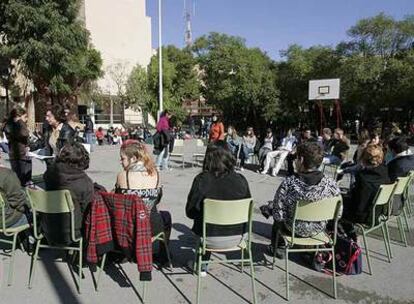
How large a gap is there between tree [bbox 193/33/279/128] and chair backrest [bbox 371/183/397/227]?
27306 mm

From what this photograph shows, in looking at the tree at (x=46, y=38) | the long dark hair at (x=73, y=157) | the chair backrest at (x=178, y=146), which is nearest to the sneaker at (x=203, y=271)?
the long dark hair at (x=73, y=157)

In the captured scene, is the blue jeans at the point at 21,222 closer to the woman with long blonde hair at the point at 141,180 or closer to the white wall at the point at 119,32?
the woman with long blonde hair at the point at 141,180

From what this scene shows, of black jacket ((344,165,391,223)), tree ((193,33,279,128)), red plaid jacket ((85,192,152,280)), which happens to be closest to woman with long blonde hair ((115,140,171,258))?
Answer: red plaid jacket ((85,192,152,280))

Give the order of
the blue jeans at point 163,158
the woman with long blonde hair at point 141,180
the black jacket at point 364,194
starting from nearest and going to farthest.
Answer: the woman with long blonde hair at point 141,180
the black jacket at point 364,194
the blue jeans at point 163,158

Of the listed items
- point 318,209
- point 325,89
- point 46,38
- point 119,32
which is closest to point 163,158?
point 318,209

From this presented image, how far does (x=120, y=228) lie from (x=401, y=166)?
13.8 ft

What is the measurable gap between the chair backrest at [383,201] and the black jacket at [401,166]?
141cm

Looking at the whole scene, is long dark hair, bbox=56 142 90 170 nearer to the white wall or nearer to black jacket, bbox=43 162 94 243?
black jacket, bbox=43 162 94 243

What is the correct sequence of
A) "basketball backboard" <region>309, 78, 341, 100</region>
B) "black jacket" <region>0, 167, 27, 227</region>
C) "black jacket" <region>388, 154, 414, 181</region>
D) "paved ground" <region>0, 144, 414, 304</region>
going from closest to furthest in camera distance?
1. "paved ground" <region>0, 144, 414, 304</region>
2. "black jacket" <region>0, 167, 27, 227</region>
3. "black jacket" <region>388, 154, 414, 181</region>
4. "basketball backboard" <region>309, 78, 341, 100</region>

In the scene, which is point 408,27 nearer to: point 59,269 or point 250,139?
point 250,139

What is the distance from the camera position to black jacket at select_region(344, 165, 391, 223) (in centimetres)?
452

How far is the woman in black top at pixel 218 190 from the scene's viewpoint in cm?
373

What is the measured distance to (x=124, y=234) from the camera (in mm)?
3684

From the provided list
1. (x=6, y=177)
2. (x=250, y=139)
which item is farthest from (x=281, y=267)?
(x=250, y=139)
